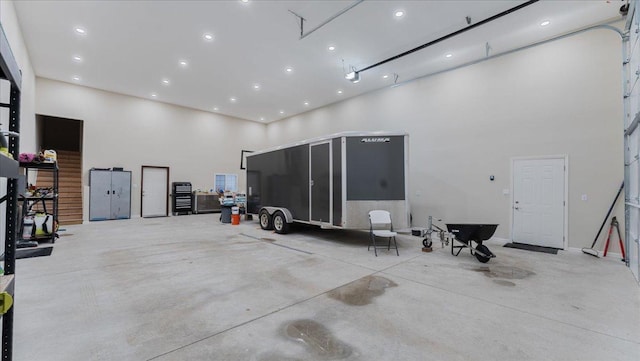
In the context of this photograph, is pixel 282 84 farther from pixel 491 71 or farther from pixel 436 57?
pixel 491 71

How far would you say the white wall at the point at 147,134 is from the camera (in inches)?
388

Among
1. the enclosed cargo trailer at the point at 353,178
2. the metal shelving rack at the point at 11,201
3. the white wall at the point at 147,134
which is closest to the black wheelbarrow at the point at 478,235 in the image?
the enclosed cargo trailer at the point at 353,178

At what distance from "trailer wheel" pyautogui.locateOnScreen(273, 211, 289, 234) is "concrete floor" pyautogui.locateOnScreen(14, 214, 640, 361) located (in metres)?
2.07

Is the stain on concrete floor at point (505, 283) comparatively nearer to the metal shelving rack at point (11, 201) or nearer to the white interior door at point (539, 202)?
the white interior door at point (539, 202)

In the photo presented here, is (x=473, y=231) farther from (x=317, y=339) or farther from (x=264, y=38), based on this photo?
Answer: (x=264, y=38)

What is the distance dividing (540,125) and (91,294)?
8999 millimetres

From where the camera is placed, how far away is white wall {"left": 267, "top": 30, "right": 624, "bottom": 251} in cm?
578

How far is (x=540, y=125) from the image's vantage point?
21.3 feet

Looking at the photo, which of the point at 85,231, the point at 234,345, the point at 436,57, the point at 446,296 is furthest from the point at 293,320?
the point at 85,231

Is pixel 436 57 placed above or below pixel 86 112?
→ above

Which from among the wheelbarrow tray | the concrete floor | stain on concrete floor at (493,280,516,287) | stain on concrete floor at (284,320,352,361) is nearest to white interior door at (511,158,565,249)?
the concrete floor

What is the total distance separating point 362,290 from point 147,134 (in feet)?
37.6

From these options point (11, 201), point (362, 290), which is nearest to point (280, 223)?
point (362, 290)

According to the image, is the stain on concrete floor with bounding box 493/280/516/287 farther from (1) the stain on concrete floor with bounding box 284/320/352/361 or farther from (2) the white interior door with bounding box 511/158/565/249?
(2) the white interior door with bounding box 511/158/565/249
